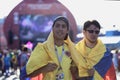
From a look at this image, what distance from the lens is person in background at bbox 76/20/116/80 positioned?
4.09 metres

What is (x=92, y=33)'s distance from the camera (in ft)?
13.7

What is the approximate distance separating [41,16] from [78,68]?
32.3m

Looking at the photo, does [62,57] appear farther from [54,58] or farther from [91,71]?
[91,71]

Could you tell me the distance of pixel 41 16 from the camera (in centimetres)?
3612

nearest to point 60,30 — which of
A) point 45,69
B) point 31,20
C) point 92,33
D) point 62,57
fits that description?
point 62,57

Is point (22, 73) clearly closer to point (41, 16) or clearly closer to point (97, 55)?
point (97, 55)

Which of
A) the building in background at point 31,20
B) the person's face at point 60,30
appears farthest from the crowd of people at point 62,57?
the building in background at point 31,20

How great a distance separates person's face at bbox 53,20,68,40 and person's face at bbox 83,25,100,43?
0.41 m

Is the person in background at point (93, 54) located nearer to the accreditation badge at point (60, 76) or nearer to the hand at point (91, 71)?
the hand at point (91, 71)

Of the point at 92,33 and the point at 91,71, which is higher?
the point at 92,33

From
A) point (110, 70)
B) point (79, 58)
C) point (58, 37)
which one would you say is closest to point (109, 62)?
point (110, 70)

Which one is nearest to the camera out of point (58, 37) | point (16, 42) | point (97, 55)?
point (58, 37)

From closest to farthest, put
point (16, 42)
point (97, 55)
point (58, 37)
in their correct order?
1. point (58, 37)
2. point (97, 55)
3. point (16, 42)

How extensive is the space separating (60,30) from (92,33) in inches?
19.3
